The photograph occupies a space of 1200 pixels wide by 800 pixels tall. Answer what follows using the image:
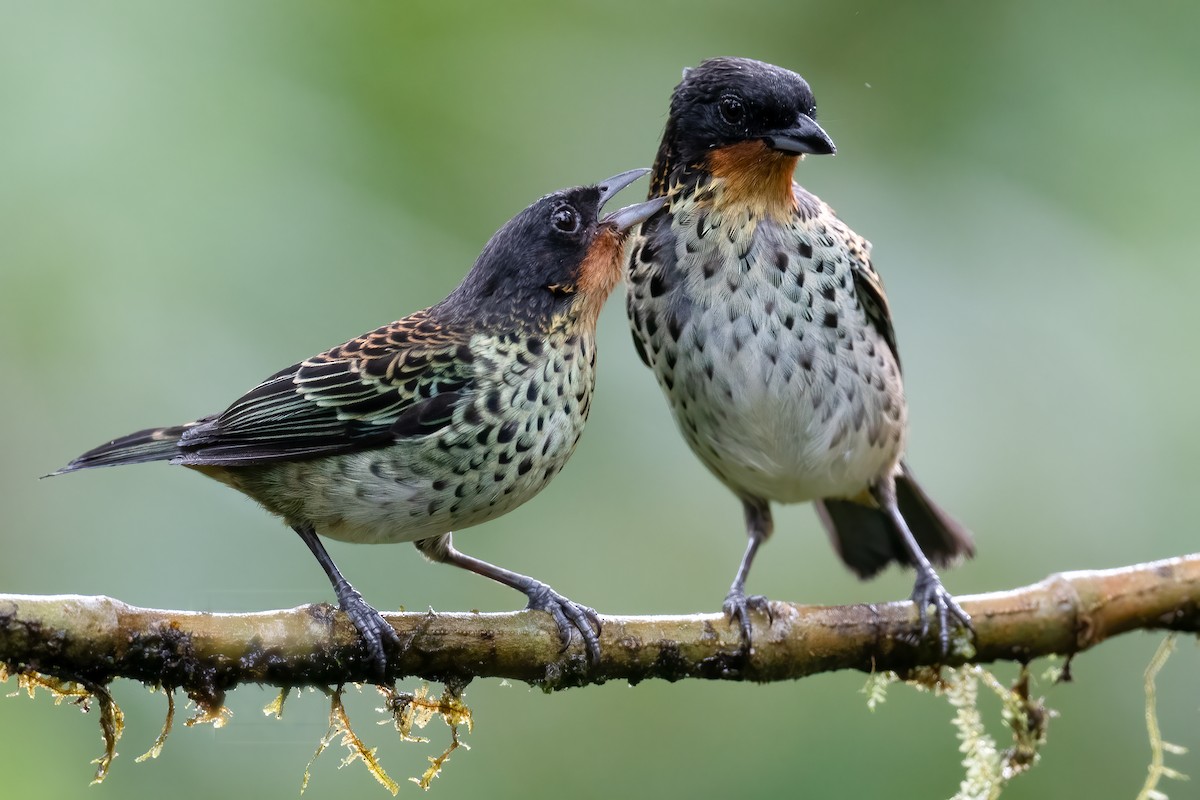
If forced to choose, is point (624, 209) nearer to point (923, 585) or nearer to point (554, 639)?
point (554, 639)

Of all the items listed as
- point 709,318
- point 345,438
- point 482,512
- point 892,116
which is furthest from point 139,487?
point 892,116

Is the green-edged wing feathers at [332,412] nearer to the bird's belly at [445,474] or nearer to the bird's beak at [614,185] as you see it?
the bird's belly at [445,474]

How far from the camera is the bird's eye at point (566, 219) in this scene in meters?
4.27

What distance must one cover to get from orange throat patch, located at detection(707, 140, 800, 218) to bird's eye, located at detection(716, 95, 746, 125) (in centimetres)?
8

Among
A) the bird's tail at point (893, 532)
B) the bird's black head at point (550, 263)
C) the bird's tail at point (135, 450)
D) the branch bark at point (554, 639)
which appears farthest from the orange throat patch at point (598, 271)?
the bird's tail at point (893, 532)

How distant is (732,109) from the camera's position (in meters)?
4.49

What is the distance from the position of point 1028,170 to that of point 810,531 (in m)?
1.85

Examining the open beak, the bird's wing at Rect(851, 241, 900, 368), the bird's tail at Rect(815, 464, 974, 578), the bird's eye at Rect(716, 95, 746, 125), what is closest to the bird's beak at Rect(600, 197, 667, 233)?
the open beak

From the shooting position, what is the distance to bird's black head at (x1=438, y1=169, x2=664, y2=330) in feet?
13.9

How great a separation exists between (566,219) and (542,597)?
3.79 feet

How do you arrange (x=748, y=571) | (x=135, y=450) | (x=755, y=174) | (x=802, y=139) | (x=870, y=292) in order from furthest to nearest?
(x=748, y=571) < (x=870, y=292) < (x=755, y=174) < (x=802, y=139) < (x=135, y=450)

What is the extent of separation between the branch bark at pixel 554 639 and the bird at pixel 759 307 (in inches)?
6.0

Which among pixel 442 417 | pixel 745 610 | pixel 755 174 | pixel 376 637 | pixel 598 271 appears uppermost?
pixel 755 174

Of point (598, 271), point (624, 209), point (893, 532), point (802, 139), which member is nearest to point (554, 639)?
point (598, 271)
